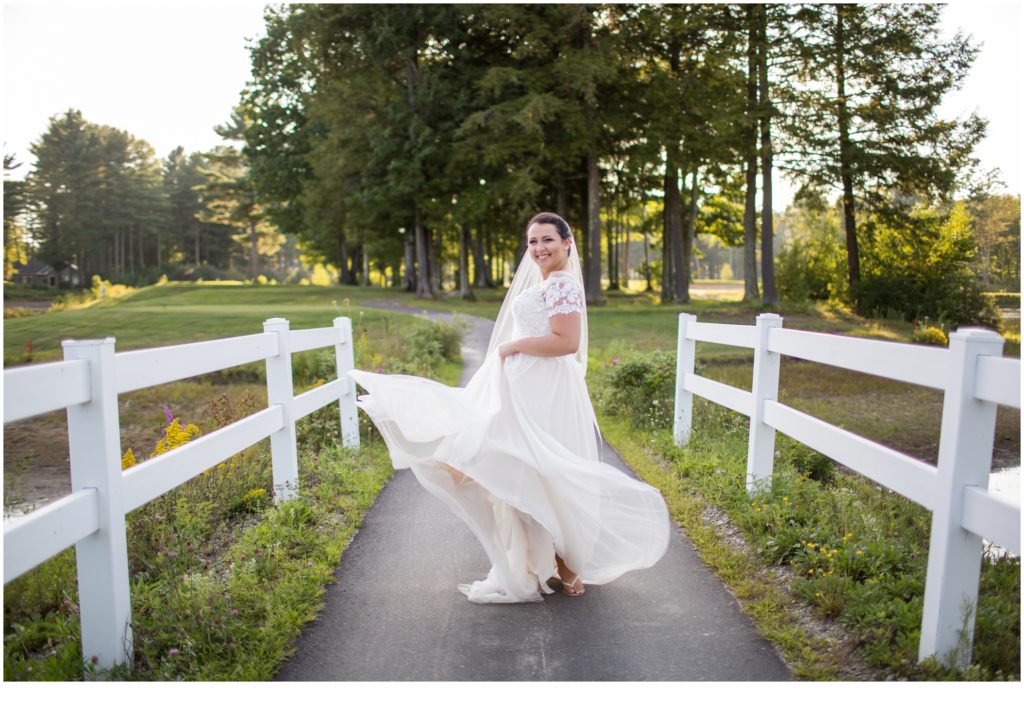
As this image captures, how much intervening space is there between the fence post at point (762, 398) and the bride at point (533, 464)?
1.59 m

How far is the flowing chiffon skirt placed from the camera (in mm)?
3895

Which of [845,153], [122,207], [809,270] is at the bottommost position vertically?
[809,270]

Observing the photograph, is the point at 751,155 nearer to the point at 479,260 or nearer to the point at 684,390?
the point at 479,260

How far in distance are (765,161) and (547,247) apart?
26222 millimetres

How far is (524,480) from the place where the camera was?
3.90m

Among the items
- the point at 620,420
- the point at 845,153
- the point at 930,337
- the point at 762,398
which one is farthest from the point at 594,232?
the point at 762,398

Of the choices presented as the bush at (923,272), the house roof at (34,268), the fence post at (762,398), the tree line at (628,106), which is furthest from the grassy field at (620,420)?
the house roof at (34,268)

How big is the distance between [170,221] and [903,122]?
190 ft

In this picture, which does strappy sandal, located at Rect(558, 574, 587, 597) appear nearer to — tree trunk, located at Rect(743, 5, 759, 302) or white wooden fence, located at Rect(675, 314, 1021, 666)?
white wooden fence, located at Rect(675, 314, 1021, 666)

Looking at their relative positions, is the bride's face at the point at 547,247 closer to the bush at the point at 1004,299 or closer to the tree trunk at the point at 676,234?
the bush at the point at 1004,299

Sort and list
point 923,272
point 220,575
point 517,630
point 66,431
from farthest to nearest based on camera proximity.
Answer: point 923,272
point 66,431
point 220,575
point 517,630

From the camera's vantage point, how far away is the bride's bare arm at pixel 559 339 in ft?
12.9

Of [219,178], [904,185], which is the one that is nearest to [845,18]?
[904,185]

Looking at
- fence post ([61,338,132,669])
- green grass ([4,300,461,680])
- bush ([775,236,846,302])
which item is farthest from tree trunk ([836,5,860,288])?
fence post ([61,338,132,669])
